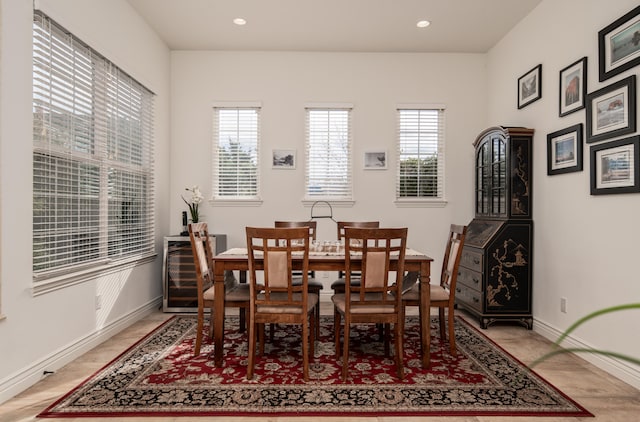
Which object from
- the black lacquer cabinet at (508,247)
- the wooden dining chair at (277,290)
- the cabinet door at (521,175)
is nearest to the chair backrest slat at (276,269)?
the wooden dining chair at (277,290)

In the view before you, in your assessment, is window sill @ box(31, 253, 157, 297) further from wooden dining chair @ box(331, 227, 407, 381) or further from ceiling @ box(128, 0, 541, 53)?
ceiling @ box(128, 0, 541, 53)

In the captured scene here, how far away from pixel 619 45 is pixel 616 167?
86 centimetres

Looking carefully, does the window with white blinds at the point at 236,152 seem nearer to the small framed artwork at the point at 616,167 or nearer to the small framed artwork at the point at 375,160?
the small framed artwork at the point at 375,160

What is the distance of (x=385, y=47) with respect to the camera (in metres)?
4.88

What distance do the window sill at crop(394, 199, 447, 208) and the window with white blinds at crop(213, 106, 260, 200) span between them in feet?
6.02

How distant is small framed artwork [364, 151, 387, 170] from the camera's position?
5.02 meters

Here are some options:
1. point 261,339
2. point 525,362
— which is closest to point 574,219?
point 525,362

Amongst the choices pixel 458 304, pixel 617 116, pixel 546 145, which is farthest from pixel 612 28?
pixel 458 304

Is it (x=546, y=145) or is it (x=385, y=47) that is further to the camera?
(x=385, y=47)

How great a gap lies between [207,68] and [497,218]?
3.86 m

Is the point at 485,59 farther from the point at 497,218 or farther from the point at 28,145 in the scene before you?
the point at 28,145

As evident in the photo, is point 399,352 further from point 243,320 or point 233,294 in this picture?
point 243,320

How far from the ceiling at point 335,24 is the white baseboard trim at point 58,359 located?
10.1 ft

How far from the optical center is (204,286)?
315 centimetres
